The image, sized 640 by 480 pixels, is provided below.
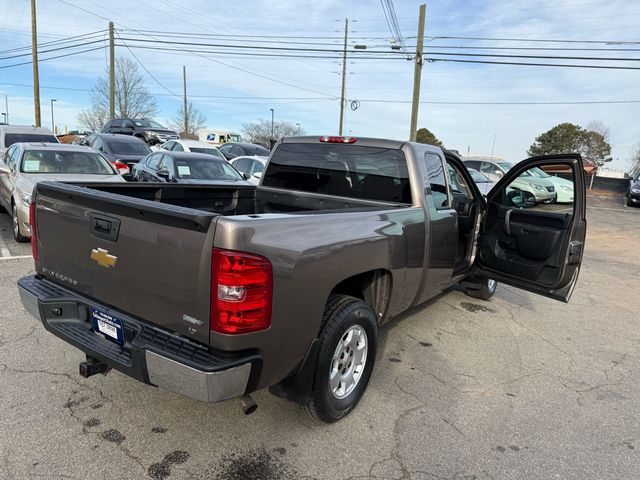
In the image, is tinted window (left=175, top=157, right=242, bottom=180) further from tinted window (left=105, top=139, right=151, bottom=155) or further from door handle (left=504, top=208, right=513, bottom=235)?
door handle (left=504, top=208, right=513, bottom=235)

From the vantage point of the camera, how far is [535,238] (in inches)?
182

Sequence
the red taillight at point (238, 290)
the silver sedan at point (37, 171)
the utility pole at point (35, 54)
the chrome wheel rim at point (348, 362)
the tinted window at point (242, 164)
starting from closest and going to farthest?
the red taillight at point (238, 290) < the chrome wheel rim at point (348, 362) < the silver sedan at point (37, 171) < the tinted window at point (242, 164) < the utility pole at point (35, 54)

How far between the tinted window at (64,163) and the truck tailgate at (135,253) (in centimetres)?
566

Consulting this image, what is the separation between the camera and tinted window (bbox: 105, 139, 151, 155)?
14.1 meters

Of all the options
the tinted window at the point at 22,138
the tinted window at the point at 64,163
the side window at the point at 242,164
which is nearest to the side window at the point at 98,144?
the tinted window at the point at 22,138

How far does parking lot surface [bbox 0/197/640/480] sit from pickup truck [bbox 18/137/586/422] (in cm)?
36

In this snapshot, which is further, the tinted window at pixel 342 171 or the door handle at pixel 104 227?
the tinted window at pixel 342 171

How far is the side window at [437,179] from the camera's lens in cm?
→ 405

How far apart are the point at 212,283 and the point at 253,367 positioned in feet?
1.59

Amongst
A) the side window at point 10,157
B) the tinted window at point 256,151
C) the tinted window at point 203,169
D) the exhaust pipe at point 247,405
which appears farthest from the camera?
the tinted window at point 256,151

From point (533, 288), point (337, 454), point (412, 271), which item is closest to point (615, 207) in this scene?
point (533, 288)

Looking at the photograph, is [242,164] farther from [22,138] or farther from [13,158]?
[13,158]

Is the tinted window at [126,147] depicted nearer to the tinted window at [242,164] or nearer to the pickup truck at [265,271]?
the tinted window at [242,164]

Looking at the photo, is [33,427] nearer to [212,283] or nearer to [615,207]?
[212,283]
